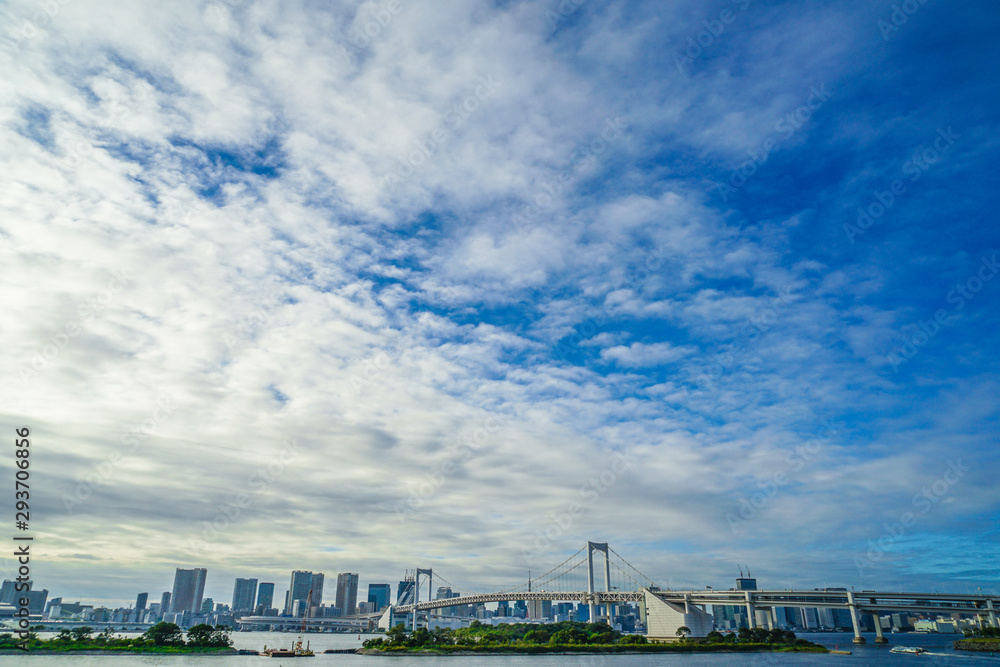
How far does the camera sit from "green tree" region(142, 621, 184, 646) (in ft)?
210

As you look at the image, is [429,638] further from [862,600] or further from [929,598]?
Answer: [929,598]

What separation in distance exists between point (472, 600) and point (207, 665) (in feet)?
213

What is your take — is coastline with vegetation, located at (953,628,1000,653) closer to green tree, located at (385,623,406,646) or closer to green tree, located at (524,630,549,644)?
green tree, located at (524,630,549,644)

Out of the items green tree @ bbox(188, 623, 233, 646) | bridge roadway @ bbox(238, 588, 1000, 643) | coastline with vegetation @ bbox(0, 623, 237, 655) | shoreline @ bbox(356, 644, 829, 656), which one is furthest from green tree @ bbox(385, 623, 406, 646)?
bridge roadway @ bbox(238, 588, 1000, 643)

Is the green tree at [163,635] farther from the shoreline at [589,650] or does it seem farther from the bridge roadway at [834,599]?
the bridge roadway at [834,599]

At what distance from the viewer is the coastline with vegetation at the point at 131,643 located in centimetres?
5850

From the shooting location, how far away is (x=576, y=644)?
79.6m

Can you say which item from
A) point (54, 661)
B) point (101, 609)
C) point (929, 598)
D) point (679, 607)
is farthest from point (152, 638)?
point (101, 609)

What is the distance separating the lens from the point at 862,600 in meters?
95.2

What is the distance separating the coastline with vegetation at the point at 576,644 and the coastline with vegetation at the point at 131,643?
21.6 meters

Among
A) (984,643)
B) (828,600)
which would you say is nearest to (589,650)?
(828,600)

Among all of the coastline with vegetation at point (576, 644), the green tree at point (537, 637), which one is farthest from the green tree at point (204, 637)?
the green tree at point (537, 637)

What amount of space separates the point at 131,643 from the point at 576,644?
183 ft

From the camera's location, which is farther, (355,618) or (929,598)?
(355,618)
